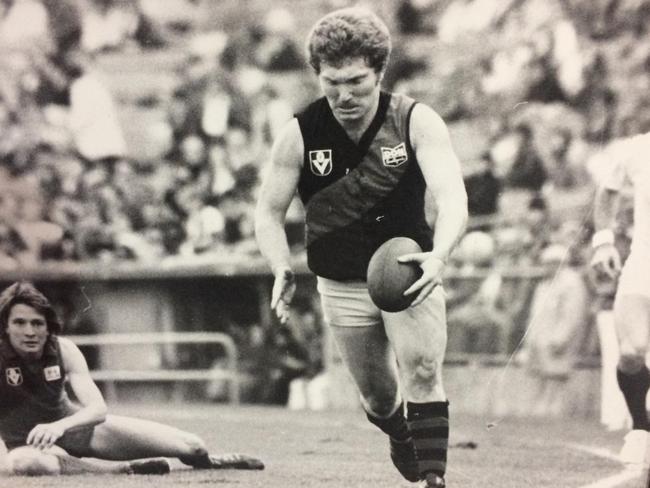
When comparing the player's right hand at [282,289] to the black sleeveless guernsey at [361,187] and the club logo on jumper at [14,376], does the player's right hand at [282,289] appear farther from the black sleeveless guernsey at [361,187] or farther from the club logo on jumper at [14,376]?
the club logo on jumper at [14,376]

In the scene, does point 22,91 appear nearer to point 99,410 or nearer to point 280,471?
point 99,410

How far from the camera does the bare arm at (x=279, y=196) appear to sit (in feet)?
12.6

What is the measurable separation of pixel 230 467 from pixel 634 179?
196cm

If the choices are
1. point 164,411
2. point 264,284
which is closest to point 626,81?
point 264,284

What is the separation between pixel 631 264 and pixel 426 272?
119cm

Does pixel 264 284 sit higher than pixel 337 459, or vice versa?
pixel 264 284

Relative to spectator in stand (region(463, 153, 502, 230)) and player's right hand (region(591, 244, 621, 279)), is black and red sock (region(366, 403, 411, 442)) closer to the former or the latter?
spectator in stand (region(463, 153, 502, 230))

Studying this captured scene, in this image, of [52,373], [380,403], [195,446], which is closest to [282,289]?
[380,403]

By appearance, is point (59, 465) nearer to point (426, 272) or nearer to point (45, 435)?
point (45, 435)

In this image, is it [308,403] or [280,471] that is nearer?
[280,471]

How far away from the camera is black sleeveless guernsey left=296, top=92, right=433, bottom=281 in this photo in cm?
377

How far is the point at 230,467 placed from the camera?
13.6 ft

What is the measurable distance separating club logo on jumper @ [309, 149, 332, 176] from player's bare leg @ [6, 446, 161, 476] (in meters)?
1.33

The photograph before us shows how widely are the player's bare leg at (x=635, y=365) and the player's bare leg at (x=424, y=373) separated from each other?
2.79 feet
